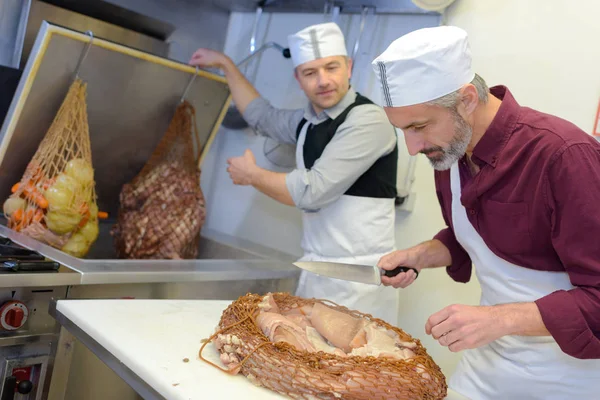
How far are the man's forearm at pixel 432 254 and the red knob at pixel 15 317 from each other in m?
0.99

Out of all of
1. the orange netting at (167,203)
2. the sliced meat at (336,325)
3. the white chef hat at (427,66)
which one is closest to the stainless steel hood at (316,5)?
the orange netting at (167,203)

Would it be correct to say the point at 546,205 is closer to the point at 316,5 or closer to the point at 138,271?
the point at 138,271

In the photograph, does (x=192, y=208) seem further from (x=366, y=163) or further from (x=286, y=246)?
(x=366, y=163)

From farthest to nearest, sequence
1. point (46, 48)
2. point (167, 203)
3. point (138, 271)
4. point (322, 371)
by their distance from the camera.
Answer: point (167, 203), point (46, 48), point (138, 271), point (322, 371)

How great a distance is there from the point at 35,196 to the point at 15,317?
1.67ft

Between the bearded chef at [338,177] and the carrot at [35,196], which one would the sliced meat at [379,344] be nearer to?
the bearded chef at [338,177]

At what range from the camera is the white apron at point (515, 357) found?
124 centimetres

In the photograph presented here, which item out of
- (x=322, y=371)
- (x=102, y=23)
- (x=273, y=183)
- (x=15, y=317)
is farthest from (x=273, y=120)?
(x=322, y=371)

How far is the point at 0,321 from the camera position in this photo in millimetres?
1354

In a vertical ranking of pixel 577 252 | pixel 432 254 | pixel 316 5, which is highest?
pixel 316 5

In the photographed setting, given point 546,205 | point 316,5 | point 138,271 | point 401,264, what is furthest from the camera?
point 316,5

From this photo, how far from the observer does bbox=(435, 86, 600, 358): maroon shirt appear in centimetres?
108

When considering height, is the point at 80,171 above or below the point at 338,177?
below

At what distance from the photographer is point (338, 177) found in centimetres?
177
